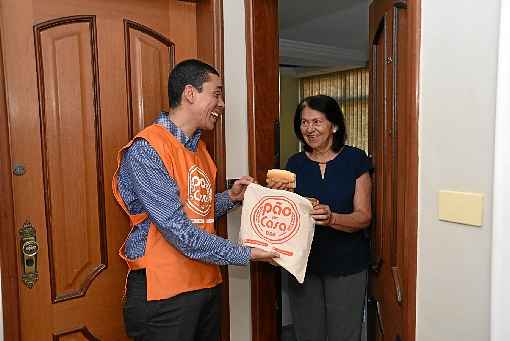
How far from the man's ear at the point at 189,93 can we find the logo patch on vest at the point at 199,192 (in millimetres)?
235

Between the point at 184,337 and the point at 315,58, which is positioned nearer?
the point at 184,337

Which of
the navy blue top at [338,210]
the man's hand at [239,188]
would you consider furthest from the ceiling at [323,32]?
the man's hand at [239,188]

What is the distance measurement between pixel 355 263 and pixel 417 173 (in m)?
0.68

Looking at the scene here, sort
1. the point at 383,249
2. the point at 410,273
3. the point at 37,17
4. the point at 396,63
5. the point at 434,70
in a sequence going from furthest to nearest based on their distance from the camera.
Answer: the point at 383,249
the point at 396,63
the point at 37,17
the point at 410,273
the point at 434,70

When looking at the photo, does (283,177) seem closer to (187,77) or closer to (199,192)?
(199,192)

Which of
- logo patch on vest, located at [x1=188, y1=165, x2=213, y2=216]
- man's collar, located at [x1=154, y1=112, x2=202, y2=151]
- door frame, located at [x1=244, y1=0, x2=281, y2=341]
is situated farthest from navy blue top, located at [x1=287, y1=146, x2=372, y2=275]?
man's collar, located at [x1=154, y1=112, x2=202, y2=151]

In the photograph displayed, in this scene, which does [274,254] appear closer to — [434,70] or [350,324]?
[350,324]

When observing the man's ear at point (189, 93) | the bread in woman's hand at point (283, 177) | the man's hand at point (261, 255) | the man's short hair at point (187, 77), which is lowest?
the man's hand at point (261, 255)

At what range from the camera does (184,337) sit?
1522 mm

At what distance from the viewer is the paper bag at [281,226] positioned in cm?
158

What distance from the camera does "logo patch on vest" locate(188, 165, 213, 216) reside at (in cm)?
154

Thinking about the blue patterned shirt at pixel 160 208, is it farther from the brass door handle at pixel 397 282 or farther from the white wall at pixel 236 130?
the brass door handle at pixel 397 282

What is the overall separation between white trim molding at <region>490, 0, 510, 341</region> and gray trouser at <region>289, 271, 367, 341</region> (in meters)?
0.77

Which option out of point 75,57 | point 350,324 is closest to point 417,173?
point 350,324
